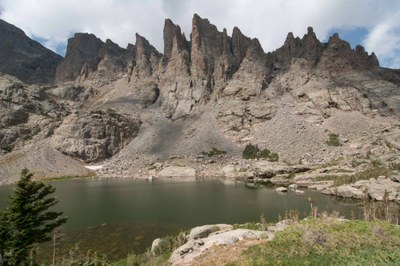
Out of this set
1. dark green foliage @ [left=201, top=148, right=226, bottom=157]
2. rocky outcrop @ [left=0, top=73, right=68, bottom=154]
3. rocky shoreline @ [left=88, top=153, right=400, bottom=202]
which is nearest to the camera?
rocky shoreline @ [left=88, top=153, right=400, bottom=202]

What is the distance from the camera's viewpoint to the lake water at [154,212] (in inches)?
1535

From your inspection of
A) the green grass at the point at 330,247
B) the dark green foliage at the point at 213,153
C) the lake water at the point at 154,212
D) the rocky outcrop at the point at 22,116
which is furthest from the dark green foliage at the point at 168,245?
the rocky outcrop at the point at 22,116

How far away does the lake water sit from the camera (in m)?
39.0

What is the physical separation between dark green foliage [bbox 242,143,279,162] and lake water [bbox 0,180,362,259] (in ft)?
186

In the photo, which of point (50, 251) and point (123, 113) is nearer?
point (50, 251)

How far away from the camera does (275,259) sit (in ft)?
51.8

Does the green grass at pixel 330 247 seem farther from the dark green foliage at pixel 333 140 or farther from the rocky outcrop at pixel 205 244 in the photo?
the dark green foliage at pixel 333 140

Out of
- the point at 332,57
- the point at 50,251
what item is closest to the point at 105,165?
the point at 50,251

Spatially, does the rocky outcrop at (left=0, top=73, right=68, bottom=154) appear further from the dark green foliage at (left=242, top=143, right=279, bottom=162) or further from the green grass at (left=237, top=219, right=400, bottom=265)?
the green grass at (left=237, top=219, right=400, bottom=265)

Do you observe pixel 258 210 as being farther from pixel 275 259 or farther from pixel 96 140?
pixel 96 140

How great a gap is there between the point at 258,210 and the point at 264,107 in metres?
125

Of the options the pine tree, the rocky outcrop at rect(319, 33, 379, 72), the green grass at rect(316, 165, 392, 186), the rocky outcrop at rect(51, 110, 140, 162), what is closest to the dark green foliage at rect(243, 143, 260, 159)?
the green grass at rect(316, 165, 392, 186)

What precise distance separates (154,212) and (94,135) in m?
133

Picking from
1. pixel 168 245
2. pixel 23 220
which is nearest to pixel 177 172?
pixel 168 245
